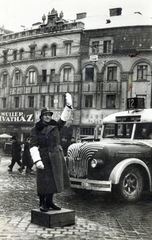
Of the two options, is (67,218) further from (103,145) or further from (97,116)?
(97,116)

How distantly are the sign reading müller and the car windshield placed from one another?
2912cm

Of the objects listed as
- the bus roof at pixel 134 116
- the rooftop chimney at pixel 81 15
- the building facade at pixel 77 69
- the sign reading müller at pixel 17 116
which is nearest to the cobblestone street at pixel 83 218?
the bus roof at pixel 134 116

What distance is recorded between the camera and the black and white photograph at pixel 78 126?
6391 mm

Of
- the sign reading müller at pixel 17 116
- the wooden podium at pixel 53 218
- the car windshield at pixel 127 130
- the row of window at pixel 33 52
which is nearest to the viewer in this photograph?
the wooden podium at pixel 53 218

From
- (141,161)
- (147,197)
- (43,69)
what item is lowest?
(147,197)

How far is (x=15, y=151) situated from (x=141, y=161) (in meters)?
8.94

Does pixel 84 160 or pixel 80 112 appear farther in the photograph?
pixel 80 112

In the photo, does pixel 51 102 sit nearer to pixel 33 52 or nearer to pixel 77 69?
pixel 77 69

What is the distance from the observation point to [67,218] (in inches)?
252

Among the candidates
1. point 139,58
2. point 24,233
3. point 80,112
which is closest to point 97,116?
point 80,112

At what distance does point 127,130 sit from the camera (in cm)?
1082

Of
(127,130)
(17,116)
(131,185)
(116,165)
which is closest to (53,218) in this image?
(116,165)

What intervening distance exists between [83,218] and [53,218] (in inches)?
44.3

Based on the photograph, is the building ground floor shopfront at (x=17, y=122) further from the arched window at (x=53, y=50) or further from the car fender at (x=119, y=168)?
the car fender at (x=119, y=168)
